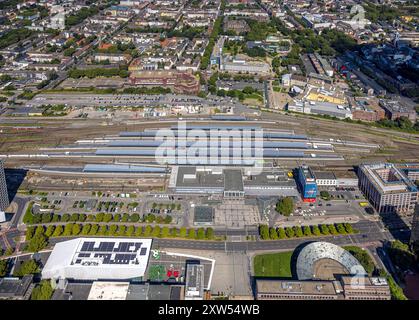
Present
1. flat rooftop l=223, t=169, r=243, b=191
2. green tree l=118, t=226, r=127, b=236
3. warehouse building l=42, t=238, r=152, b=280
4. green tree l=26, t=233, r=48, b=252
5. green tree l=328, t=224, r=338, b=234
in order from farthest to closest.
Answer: flat rooftop l=223, t=169, r=243, b=191, green tree l=328, t=224, r=338, b=234, green tree l=118, t=226, r=127, b=236, green tree l=26, t=233, r=48, b=252, warehouse building l=42, t=238, r=152, b=280

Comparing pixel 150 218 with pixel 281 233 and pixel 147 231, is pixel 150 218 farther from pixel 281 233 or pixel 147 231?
pixel 281 233

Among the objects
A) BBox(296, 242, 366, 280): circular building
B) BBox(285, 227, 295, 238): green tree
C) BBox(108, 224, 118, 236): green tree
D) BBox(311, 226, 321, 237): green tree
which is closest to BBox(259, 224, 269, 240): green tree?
BBox(285, 227, 295, 238): green tree

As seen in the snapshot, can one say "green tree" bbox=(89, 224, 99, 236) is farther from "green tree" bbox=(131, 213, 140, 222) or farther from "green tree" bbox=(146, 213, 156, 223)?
"green tree" bbox=(146, 213, 156, 223)

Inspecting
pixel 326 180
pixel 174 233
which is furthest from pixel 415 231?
pixel 174 233

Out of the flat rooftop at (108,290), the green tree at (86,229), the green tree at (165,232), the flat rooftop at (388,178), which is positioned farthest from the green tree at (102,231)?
the flat rooftop at (388,178)

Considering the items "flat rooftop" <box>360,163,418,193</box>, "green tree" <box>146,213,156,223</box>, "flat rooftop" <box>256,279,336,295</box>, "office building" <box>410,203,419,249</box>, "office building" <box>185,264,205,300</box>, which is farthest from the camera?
"flat rooftop" <box>360,163,418,193</box>
